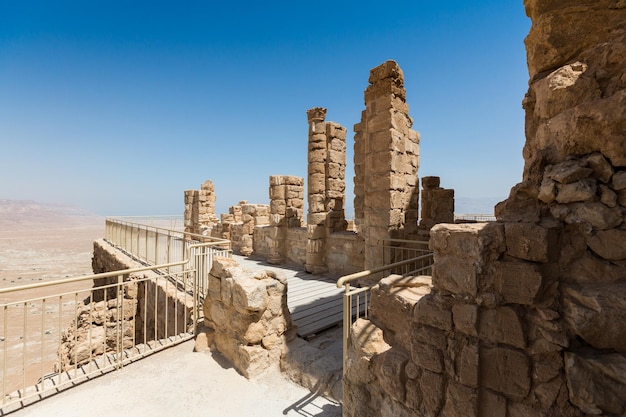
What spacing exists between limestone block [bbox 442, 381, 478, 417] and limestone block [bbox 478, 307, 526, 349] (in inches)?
15.6

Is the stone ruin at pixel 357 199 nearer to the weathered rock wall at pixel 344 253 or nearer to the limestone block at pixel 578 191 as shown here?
the weathered rock wall at pixel 344 253

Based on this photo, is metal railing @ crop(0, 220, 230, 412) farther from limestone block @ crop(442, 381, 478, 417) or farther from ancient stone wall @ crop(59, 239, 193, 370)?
limestone block @ crop(442, 381, 478, 417)

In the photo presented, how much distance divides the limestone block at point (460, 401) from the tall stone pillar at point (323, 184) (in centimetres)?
638

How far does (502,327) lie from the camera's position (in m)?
1.98

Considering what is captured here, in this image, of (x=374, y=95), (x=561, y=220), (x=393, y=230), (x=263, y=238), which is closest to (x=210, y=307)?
(x=393, y=230)

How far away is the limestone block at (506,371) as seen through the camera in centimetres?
191

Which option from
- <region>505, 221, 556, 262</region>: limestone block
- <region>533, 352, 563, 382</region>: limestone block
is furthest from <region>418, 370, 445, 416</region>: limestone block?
<region>505, 221, 556, 262</region>: limestone block

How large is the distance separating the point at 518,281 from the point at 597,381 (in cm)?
61

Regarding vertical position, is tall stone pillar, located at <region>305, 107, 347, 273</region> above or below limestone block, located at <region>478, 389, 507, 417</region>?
above

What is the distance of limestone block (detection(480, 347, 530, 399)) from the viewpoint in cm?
191

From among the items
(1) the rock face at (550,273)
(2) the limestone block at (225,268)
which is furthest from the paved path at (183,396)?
(1) the rock face at (550,273)

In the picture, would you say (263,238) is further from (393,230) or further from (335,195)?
(393,230)

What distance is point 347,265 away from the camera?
8047 millimetres

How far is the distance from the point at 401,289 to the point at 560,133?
1.79m
